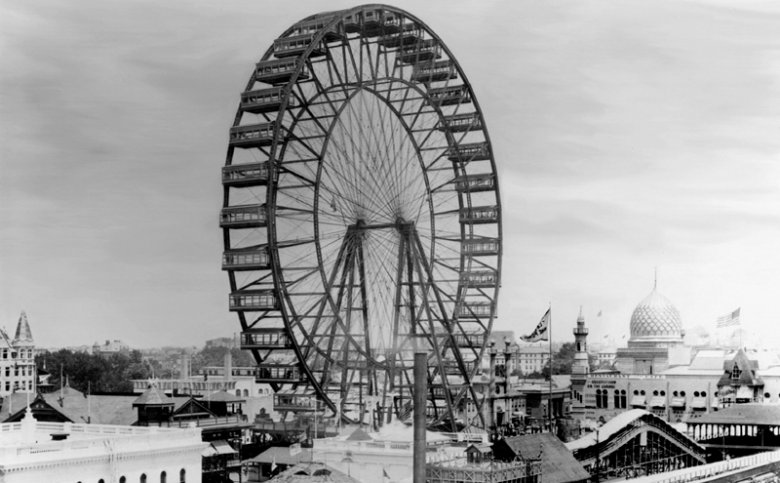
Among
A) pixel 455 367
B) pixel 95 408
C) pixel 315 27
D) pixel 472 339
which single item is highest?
pixel 315 27

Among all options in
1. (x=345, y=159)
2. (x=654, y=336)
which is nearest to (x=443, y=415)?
(x=345, y=159)

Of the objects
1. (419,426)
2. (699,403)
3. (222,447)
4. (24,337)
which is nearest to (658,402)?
(699,403)

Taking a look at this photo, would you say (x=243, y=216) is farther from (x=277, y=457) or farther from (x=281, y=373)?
(x=277, y=457)

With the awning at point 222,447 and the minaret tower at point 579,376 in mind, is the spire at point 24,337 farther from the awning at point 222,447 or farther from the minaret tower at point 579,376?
the minaret tower at point 579,376

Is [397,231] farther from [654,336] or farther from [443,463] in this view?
[654,336]

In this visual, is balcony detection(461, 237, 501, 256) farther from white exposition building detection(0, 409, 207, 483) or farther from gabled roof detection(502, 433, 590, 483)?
white exposition building detection(0, 409, 207, 483)

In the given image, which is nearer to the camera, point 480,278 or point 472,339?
point 480,278
